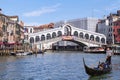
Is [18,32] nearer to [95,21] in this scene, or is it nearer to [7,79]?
[95,21]

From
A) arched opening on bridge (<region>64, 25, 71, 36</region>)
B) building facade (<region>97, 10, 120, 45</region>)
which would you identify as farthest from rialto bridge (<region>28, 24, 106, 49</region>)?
building facade (<region>97, 10, 120, 45</region>)

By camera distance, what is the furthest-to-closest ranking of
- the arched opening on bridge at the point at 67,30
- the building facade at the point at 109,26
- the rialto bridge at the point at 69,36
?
1. the building facade at the point at 109,26
2. the arched opening on bridge at the point at 67,30
3. the rialto bridge at the point at 69,36

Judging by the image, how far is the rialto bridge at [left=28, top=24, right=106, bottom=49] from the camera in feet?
152

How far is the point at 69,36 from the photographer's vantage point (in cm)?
4700

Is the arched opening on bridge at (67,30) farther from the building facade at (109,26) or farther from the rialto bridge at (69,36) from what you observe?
the building facade at (109,26)

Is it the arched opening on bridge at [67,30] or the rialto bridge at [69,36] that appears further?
the arched opening on bridge at [67,30]

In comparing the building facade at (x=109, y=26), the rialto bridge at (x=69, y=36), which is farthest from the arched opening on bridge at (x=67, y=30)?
the building facade at (x=109, y=26)

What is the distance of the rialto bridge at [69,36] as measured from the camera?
4634 centimetres

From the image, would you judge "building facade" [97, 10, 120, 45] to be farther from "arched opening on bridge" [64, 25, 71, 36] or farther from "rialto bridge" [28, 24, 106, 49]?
"arched opening on bridge" [64, 25, 71, 36]

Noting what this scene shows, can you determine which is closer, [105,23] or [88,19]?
[105,23]

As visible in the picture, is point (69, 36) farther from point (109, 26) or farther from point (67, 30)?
point (109, 26)

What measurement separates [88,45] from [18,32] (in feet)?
33.7

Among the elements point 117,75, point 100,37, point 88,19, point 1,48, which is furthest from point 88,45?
point 117,75

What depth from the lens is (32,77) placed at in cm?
1134
